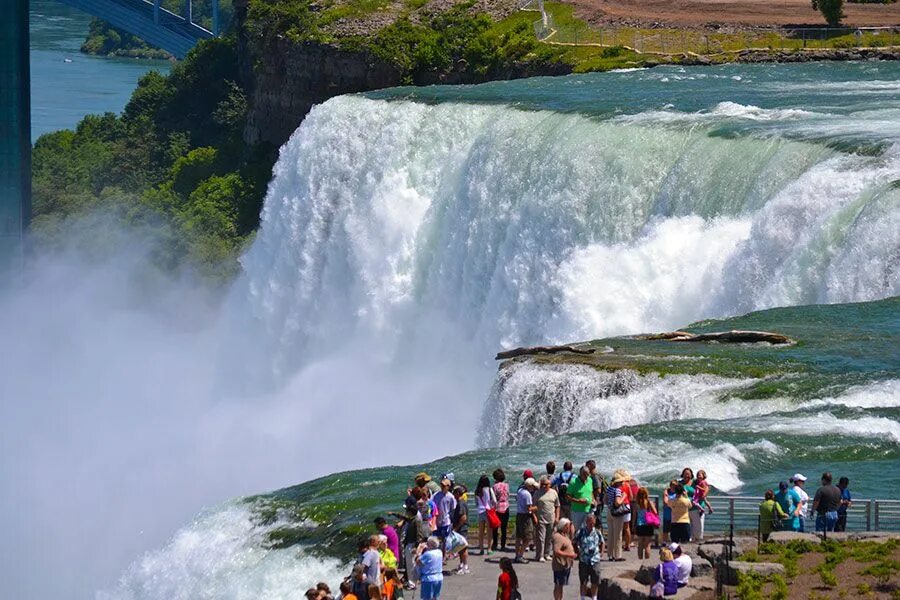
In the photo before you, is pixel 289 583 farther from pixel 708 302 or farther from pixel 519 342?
pixel 519 342

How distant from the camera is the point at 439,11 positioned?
74.5 m

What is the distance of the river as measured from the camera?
383 feet

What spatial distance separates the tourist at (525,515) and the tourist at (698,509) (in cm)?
184

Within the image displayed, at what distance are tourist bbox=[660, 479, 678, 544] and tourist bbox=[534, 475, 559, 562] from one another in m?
1.25

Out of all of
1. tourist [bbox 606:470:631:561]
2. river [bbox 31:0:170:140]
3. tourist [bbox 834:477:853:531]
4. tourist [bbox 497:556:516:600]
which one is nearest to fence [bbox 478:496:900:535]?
tourist [bbox 834:477:853:531]

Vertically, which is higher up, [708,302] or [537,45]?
[537,45]

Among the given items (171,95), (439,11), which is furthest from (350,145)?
(171,95)

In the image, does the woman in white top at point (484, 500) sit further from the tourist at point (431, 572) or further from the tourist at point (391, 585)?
the tourist at point (391, 585)

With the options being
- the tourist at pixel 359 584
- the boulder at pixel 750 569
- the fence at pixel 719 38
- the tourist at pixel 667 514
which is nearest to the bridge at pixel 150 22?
the fence at pixel 719 38

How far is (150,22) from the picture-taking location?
3681 inches

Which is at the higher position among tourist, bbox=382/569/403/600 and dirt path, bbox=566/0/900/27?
dirt path, bbox=566/0/900/27

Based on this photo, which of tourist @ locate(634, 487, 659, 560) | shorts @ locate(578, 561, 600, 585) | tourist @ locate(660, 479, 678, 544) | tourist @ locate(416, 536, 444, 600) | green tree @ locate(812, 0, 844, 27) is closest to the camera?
shorts @ locate(578, 561, 600, 585)

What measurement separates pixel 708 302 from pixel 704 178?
3.41 meters

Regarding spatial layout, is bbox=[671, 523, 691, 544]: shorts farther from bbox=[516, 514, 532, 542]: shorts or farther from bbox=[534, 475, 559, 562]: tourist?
bbox=[516, 514, 532, 542]: shorts
